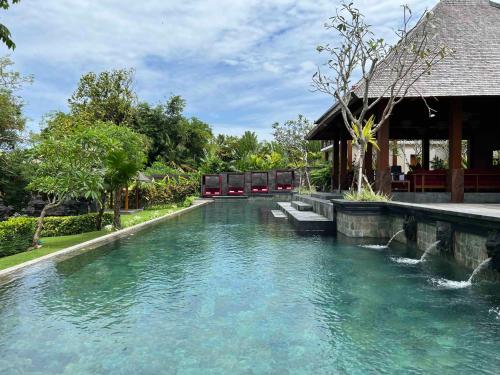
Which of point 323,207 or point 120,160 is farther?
point 323,207

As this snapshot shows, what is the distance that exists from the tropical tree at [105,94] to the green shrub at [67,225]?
27897mm

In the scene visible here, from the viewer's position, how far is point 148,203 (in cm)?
2383

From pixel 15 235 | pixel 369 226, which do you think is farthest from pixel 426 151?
pixel 15 235

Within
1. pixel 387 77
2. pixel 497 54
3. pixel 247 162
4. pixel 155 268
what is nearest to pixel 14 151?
pixel 155 268

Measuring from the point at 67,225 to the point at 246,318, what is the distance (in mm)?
9610

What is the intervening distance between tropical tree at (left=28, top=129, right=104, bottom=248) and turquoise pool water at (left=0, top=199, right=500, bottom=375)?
8.31 feet

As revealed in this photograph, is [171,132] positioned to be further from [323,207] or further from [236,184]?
[323,207]

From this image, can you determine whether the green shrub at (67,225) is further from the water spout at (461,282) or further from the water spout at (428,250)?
the water spout at (461,282)

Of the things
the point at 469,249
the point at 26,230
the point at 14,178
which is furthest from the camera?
the point at 14,178

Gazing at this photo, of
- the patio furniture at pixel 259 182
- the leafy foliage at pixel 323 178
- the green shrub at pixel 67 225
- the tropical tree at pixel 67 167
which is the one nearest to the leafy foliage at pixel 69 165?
the tropical tree at pixel 67 167

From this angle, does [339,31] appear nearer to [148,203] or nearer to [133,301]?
[133,301]

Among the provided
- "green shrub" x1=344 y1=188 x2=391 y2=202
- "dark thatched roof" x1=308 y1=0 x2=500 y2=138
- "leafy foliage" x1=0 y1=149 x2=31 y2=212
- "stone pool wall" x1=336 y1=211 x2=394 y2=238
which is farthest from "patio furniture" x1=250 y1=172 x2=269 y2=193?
"stone pool wall" x1=336 y1=211 x2=394 y2=238

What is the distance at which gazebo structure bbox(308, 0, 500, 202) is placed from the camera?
12070 millimetres

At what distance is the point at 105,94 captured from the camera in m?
39.8
